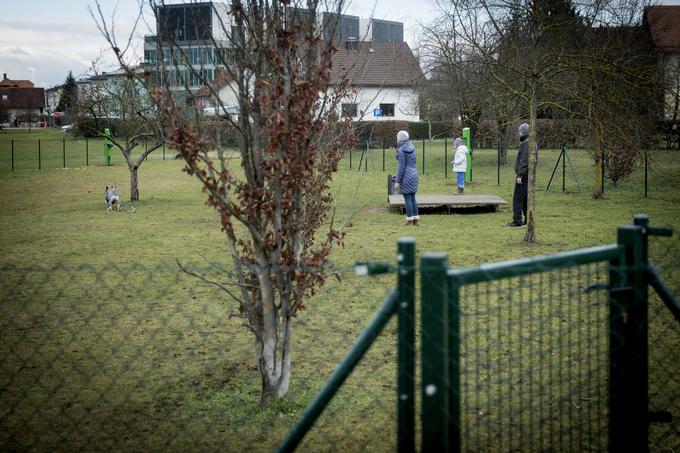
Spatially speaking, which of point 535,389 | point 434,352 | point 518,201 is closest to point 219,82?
point 434,352

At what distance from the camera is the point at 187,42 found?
504 cm

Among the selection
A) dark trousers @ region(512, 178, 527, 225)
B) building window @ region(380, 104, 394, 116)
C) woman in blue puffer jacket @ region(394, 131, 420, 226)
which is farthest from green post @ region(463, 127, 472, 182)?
building window @ region(380, 104, 394, 116)

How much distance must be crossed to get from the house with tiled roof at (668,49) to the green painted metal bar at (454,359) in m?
8.04

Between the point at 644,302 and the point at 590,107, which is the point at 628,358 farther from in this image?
the point at 590,107

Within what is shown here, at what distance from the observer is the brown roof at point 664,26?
27645 mm

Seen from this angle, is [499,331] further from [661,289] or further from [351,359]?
[351,359]

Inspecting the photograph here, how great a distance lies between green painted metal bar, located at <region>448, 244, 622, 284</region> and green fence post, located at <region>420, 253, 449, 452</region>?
0.10m

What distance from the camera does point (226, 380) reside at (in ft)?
19.2

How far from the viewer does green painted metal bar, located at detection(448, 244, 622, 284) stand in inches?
114

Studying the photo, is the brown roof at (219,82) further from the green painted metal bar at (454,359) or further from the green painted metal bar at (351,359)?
the green painted metal bar at (454,359)

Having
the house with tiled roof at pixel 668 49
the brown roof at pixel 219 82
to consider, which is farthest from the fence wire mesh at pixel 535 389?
the house with tiled roof at pixel 668 49

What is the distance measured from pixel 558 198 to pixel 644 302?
1670 centimetres

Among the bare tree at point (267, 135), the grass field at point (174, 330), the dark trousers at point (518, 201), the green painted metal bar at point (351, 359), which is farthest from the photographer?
the dark trousers at point (518, 201)

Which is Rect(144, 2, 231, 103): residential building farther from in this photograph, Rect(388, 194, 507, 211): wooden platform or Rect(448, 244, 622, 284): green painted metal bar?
Rect(388, 194, 507, 211): wooden platform
